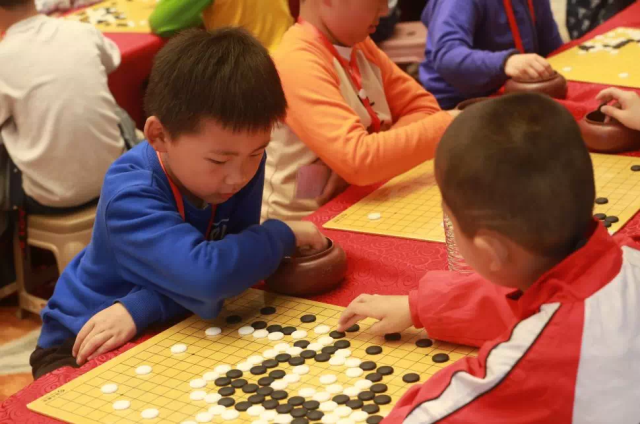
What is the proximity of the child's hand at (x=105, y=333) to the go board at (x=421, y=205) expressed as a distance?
21.2 inches

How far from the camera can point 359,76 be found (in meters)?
2.37

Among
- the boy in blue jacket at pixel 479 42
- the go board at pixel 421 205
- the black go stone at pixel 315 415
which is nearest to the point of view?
the black go stone at pixel 315 415

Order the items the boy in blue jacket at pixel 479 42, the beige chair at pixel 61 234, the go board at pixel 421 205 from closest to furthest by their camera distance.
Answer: the go board at pixel 421 205, the boy in blue jacket at pixel 479 42, the beige chair at pixel 61 234

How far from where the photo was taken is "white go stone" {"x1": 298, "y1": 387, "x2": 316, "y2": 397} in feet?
4.26

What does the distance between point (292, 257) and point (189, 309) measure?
0.74ft

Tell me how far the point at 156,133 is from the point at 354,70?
84cm

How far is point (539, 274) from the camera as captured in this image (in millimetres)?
1114

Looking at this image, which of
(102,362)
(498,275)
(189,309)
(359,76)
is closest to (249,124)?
(189,309)

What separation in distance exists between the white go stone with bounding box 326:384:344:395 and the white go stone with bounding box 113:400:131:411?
29cm

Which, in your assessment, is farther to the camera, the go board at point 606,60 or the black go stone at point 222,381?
the go board at point 606,60

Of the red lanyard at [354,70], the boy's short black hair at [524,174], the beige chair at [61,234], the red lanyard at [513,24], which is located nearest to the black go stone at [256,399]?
the boy's short black hair at [524,174]

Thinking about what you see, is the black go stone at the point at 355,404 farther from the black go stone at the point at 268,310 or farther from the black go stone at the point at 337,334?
the black go stone at the point at 268,310

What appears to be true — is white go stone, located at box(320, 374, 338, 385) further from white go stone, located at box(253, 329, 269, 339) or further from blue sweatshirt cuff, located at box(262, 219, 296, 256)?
blue sweatshirt cuff, located at box(262, 219, 296, 256)

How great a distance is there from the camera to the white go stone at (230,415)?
4.12ft
